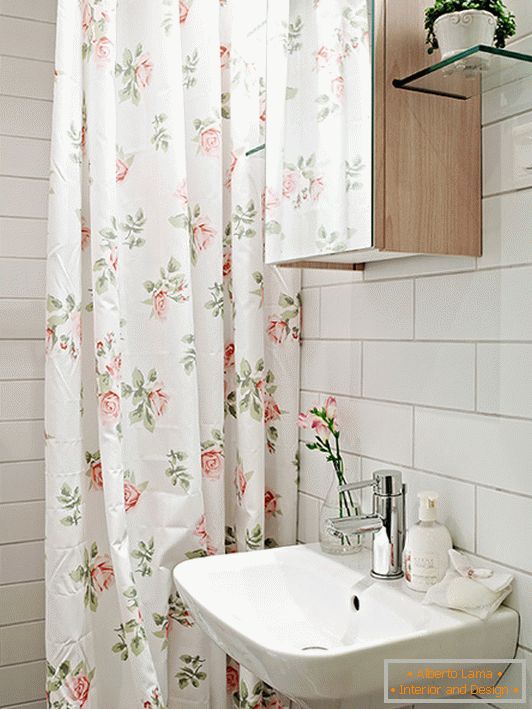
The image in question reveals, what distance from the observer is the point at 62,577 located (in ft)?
5.40

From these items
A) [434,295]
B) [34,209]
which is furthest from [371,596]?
[34,209]

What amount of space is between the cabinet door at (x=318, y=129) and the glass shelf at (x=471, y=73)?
89mm

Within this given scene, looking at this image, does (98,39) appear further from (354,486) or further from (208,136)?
(354,486)

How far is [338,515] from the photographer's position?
5.33ft

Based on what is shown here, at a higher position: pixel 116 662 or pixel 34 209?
pixel 34 209

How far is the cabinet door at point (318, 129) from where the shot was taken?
1324mm

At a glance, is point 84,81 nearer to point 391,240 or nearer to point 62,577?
point 391,240

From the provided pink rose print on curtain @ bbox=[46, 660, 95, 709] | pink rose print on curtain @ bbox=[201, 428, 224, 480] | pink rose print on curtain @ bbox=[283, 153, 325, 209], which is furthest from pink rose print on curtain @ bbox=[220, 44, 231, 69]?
pink rose print on curtain @ bbox=[46, 660, 95, 709]

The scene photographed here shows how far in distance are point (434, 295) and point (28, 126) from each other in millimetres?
1211

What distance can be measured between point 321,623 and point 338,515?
0.24 m

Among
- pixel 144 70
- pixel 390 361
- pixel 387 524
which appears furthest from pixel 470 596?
pixel 144 70

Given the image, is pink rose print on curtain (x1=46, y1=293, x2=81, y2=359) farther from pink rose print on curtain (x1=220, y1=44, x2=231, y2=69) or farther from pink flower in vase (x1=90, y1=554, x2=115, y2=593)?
pink rose print on curtain (x1=220, y1=44, x2=231, y2=69)

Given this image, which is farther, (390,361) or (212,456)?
(212,456)

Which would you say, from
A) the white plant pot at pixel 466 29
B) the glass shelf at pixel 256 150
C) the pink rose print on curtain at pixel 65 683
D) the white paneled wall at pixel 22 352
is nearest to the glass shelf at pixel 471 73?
the white plant pot at pixel 466 29
